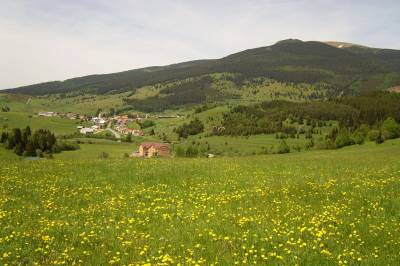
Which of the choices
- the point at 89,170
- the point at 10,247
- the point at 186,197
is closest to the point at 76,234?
the point at 10,247

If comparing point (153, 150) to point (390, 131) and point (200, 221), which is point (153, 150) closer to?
point (390, 131)

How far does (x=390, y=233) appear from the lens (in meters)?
12.6

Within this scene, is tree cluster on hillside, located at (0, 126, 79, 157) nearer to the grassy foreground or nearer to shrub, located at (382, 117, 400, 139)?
shrub, located at (382, 117, 400, 139)

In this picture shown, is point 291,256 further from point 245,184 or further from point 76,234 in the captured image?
point 245,184

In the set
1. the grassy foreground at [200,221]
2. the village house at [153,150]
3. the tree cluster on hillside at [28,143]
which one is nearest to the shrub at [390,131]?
the village house at [153,150]

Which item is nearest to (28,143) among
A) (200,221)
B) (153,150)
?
(153,150)

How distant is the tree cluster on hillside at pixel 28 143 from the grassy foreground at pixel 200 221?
339 feet

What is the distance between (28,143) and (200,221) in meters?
119

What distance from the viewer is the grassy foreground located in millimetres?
11039

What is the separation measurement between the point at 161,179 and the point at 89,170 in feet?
23.5

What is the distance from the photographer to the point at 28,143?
120562mm

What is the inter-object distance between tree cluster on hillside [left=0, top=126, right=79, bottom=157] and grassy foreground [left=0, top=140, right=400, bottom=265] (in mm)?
103195

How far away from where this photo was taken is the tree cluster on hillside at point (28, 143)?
118m

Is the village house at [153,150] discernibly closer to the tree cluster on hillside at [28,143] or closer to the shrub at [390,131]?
the tree cluster on hillside at [28,143]
